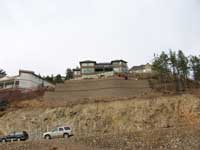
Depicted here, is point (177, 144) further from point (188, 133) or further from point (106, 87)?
point (106, 87)

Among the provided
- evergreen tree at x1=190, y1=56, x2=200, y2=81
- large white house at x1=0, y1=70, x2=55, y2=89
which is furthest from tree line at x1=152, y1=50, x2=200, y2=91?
large white house at x1=0, y1=70, x2=55, y2=89

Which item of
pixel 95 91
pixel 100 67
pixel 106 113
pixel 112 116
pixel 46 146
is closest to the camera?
pixel 46 146

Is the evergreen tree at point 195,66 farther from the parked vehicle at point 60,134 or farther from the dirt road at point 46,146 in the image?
the dirt road at point 46,146

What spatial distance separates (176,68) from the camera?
2940 inches

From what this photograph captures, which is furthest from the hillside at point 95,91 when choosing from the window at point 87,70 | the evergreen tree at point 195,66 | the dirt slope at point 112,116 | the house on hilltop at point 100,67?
the house on hilltop at point 100,67

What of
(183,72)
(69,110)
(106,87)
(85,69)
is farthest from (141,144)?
(85,69)

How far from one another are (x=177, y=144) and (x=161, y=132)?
124 inches

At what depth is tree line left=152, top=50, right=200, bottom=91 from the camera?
235ft

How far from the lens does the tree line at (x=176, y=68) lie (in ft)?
235

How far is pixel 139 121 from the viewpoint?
53.6 m

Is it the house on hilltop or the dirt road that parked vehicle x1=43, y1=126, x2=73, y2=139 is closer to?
the dirt road

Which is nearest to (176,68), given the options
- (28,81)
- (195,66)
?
(195,66)

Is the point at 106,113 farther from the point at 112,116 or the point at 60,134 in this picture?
the point at 60,134

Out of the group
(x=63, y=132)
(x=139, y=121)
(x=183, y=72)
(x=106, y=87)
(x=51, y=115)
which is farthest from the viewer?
(x=183, y=72)
